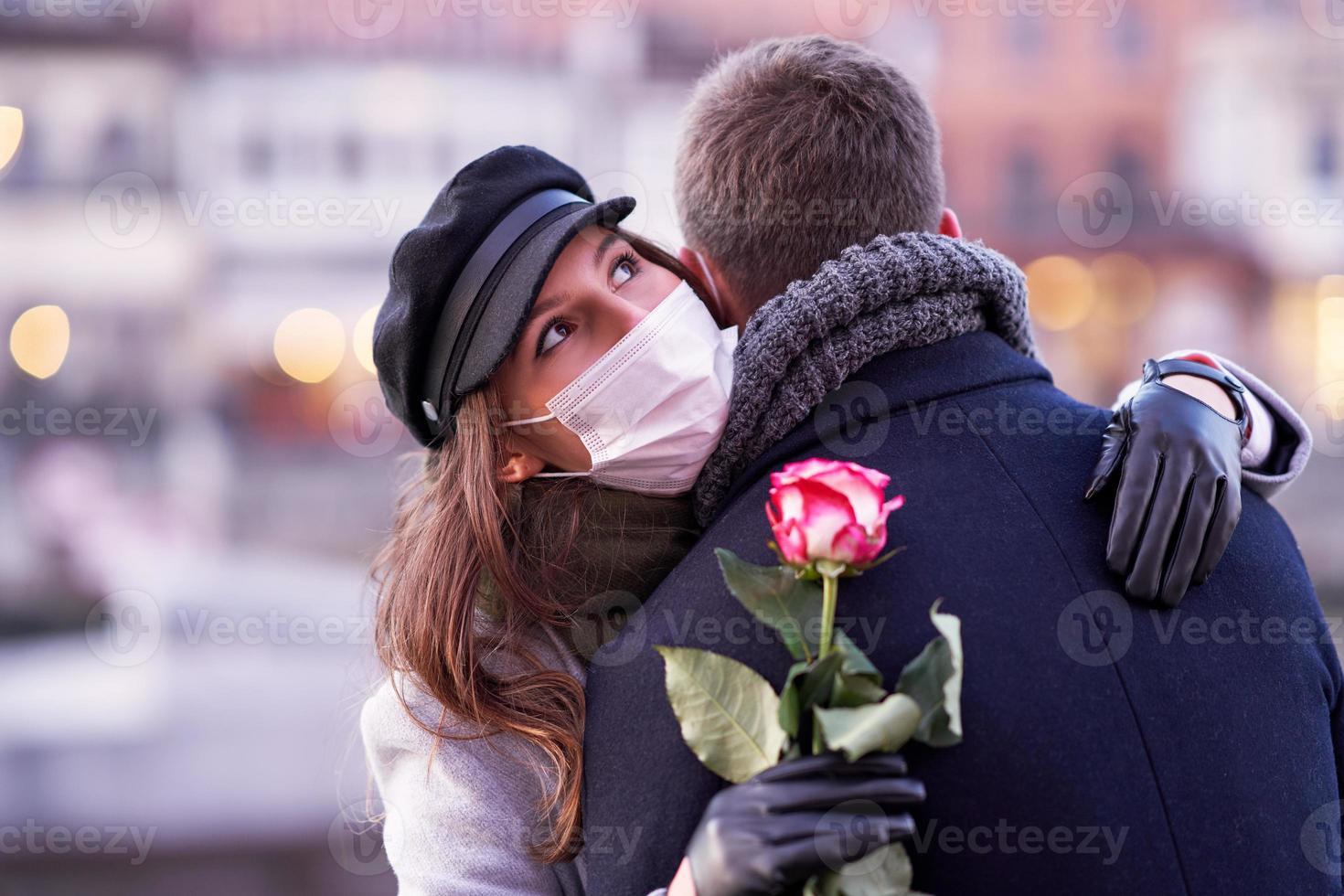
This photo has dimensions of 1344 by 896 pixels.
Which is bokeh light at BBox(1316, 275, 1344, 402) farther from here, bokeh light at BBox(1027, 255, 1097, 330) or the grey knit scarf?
the grey knit scarf

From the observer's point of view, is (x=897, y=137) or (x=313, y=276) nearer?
(x=897, y=137)

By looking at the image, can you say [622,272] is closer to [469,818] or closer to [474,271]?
[474,271]

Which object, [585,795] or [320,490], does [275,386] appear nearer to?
[320,490]

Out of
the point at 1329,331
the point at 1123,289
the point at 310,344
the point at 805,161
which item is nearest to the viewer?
the point at 805,161

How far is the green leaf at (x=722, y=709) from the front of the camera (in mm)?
1199

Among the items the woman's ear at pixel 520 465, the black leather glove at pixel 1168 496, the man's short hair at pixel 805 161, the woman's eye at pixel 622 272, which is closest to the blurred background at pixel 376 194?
the woman's ear at pixel 520 465

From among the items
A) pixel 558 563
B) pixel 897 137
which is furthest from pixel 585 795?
pixel 897 137

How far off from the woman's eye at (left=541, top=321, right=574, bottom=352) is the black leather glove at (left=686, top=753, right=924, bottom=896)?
0.81 metres

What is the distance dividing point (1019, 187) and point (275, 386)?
1680 centimetres

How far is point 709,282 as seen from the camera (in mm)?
1856

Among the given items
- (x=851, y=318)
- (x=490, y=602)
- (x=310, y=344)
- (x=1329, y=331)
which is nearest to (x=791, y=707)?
(x=851, y=318)

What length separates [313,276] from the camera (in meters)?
22.6

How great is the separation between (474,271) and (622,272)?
0.24m

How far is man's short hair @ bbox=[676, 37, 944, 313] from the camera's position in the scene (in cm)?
164
